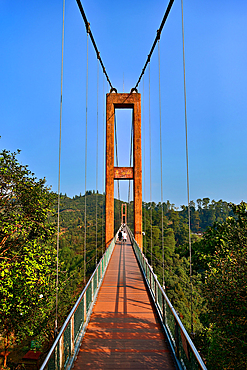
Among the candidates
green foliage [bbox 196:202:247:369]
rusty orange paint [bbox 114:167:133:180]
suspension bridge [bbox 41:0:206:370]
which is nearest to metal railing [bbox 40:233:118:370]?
suspension bridge [bbox 41:0:206:370]

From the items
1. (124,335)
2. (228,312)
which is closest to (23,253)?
(124,335)

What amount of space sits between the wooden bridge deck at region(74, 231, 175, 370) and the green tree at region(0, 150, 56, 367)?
1723 mm

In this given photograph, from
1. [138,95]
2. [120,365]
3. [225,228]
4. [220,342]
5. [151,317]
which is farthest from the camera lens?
[138,95]

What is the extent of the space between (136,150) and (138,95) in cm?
353

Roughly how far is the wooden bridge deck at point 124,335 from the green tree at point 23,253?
172 centimetres

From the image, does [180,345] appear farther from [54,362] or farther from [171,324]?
[54,362]

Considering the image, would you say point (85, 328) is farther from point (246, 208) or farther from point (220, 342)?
point (246, 208)

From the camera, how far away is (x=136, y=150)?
14.4 meters

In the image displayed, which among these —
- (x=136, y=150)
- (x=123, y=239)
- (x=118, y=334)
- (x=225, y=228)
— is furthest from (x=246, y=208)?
(x=118, y=334)

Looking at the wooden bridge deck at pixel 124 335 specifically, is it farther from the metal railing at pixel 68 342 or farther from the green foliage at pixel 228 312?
the green foliage at pixel 228 312

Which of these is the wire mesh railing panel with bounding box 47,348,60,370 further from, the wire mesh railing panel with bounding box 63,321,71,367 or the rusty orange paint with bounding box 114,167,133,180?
the rusty orange paint with bounding box 114,167,133,180

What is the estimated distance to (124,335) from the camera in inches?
148

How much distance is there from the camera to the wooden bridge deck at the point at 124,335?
3043 mm

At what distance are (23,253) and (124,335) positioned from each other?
377cm
